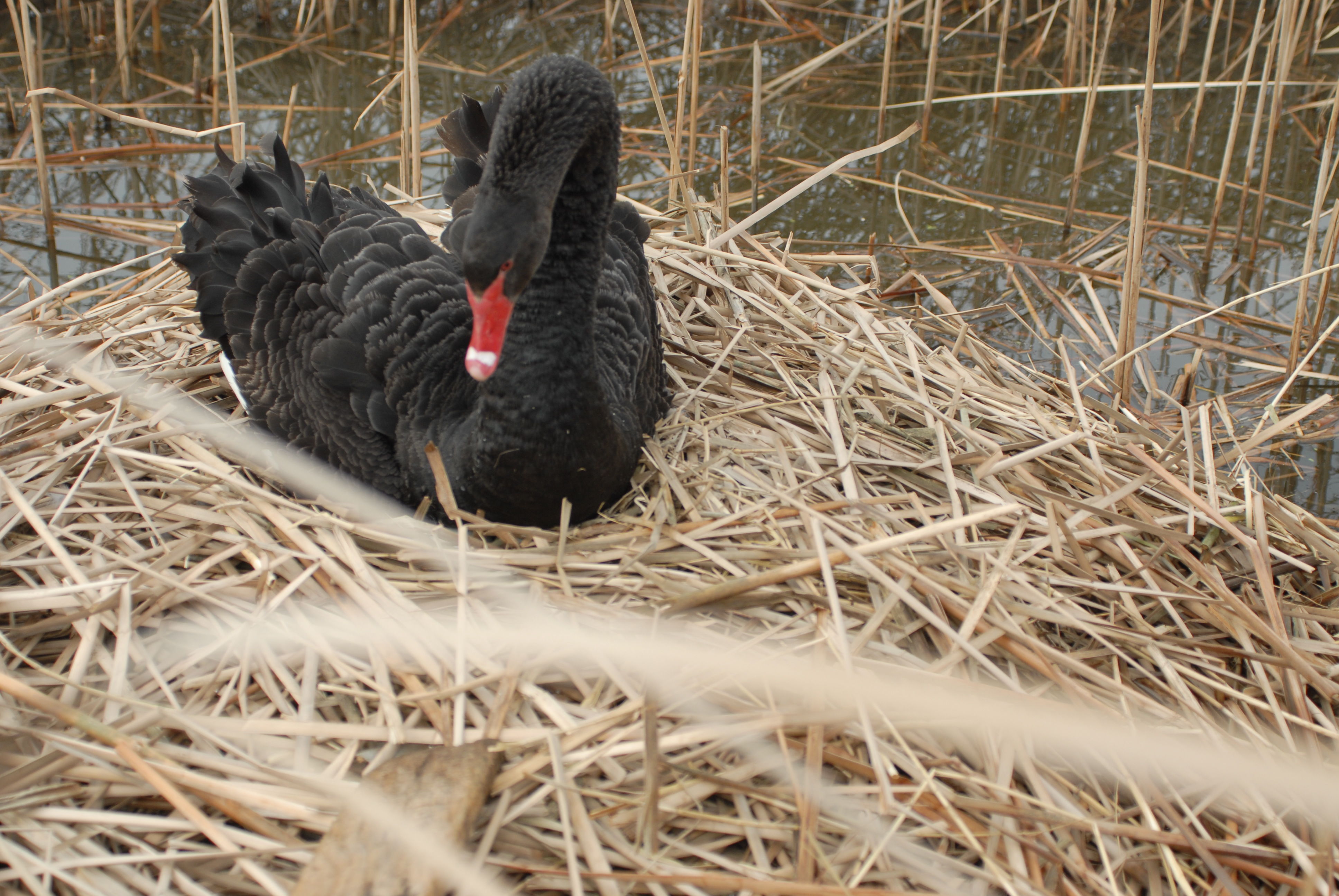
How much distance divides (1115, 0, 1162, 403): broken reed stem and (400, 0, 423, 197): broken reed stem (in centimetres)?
233

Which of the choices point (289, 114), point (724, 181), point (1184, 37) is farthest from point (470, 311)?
point (1184, 37)

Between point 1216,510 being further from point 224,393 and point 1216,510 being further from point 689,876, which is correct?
point 224,393

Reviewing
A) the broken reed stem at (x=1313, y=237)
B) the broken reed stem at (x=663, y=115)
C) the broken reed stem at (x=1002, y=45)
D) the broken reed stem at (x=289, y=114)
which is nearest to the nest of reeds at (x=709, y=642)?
the broken reed stem at (x=1313, y=237)

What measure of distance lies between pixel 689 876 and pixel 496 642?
0.59 m

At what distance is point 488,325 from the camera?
2121 mm

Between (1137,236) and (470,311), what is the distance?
2.02 metres

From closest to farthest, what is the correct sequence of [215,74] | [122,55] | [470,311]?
[470,311] → [215,74] → [122,55]

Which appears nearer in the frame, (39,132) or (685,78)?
(685,78)

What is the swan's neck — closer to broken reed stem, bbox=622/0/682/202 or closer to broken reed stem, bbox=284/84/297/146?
broken reed stem, bbox=622/0/682/202

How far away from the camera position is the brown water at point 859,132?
4426 mm

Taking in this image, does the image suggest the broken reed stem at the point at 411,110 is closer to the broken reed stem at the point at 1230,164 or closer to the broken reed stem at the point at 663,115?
the broken reed stem at the point at 663,115

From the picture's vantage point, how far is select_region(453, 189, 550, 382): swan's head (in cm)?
207

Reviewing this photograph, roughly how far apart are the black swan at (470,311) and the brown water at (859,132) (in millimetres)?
1857

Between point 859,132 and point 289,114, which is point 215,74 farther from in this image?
point 859,132
